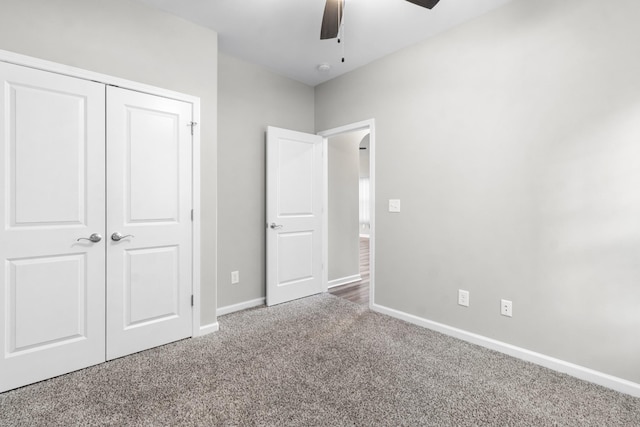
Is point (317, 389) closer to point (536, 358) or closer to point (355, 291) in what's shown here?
point (536, 358)

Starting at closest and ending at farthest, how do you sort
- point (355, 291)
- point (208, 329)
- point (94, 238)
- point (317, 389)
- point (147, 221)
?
point (317, 389), point (94, 238), point (147, 221), point (208, 329), point (355, 291)

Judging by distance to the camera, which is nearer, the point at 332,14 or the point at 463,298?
the point at 332,14

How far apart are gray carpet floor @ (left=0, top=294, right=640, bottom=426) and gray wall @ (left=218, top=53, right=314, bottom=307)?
86 cm

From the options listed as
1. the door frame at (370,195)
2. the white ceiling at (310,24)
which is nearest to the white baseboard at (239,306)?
the door frame at (370,195)

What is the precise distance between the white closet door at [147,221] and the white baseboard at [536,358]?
212 centimetres

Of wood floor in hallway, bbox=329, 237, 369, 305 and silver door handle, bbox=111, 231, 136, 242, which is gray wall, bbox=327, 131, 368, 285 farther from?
silver door handle, bbox=111, 231, 136, 242

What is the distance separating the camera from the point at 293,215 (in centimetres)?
362

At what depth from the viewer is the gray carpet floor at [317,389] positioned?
64.6 inches

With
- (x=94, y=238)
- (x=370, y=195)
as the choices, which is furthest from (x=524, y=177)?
(x=94, y=238)

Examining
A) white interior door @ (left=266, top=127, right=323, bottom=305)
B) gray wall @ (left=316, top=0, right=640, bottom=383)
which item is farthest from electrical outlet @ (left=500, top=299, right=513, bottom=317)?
white interior door @ (left=266, top=127, right=323, bottom=305)

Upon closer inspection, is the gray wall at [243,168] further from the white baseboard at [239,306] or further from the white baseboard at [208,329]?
the white baseboard at [208,329]

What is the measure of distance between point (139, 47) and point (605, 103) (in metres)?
3.21

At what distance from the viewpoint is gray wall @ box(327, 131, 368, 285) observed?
4.16m

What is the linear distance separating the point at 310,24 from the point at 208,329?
9.03 feet
